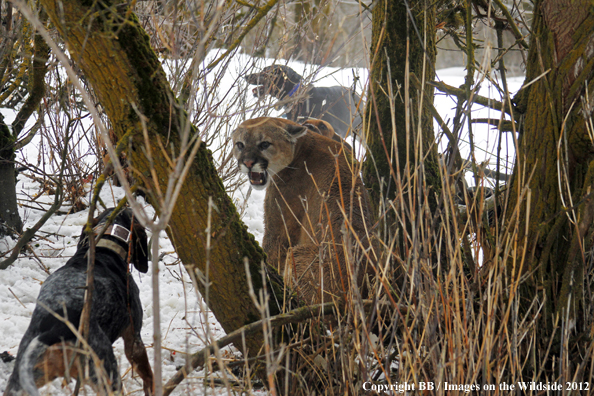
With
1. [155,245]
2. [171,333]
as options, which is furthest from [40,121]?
[155,245]

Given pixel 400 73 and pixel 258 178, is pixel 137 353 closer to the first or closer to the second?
pixel 258 178

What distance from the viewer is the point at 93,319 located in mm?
2252

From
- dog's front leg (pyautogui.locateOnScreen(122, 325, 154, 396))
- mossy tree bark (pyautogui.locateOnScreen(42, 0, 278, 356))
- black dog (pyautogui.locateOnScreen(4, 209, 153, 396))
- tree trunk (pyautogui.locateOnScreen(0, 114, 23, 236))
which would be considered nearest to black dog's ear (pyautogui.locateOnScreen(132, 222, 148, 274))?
black dog (pyautogui.locateOnScreen(4, 209, 153, 396))

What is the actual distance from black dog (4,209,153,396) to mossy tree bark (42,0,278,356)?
0.28 m

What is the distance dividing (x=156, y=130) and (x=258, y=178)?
6.10ft

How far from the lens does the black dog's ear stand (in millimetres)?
2904

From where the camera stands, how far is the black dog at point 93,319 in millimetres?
2057

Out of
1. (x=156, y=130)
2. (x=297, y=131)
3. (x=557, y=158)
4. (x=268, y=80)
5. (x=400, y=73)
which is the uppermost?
(x=268, y=80)

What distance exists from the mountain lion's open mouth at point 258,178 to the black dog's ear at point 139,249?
3.56ft

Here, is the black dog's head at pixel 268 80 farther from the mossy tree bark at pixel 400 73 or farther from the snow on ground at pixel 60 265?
the mossy tree bark at pixel 400 73

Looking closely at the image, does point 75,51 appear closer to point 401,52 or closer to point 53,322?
point 53,322

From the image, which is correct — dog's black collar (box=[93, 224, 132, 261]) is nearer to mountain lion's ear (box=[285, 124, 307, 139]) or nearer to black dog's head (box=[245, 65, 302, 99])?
mountain lion's ear (box=[285, 124, 307, 139])

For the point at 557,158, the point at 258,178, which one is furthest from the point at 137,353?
the point at 557,158

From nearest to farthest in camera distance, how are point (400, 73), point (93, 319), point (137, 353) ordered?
1. point (93, 319)
2. point (137, 353)
3. point (400, 73)
